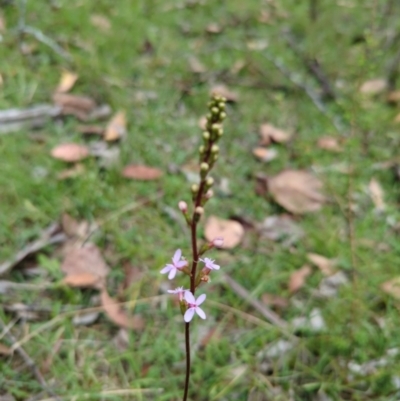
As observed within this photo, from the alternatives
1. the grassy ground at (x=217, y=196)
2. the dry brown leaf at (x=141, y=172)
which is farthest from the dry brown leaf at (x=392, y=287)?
the dry brown leaf at (x=141, y=172)

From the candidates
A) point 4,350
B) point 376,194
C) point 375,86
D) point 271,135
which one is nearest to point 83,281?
point 4,350

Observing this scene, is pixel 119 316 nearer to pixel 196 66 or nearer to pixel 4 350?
pixel 4 350

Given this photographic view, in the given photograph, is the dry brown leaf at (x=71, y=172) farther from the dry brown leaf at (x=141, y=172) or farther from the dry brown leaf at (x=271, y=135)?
the dry brown leaf at (x=271, y=135)

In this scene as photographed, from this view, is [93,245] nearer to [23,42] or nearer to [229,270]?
[229,270]

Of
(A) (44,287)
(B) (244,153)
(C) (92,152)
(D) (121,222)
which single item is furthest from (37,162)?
(B) (244,153)

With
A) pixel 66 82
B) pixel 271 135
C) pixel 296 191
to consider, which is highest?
pixel 66 82
